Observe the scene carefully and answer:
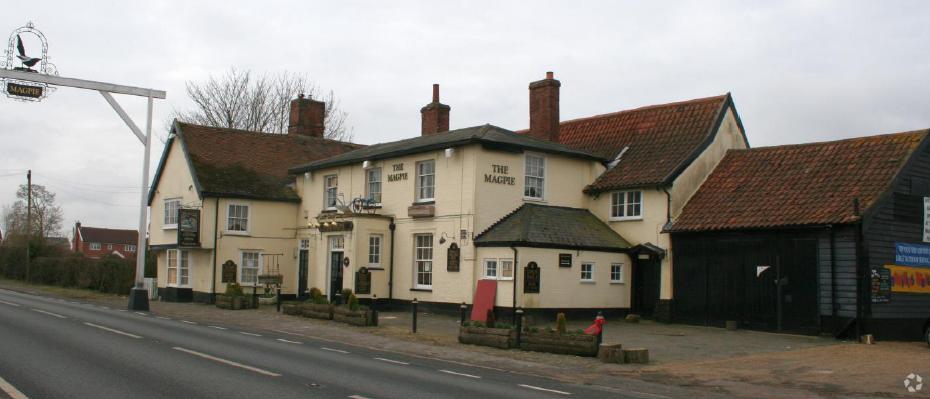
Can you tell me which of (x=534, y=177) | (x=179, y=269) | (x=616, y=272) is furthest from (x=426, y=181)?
(x=179, y=269)

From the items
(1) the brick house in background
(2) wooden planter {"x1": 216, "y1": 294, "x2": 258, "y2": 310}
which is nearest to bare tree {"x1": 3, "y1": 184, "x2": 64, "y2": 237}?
(1) the brick house in background

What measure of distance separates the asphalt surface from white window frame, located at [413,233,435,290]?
29.8 ft

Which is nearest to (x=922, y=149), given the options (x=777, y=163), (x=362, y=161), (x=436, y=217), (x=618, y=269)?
(x=777, y=163)

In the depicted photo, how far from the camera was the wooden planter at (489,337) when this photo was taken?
18.6 meters

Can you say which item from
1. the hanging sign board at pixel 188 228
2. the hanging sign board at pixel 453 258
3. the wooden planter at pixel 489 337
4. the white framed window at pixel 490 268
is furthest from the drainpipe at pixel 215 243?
the wooden planter at pixel 489 337

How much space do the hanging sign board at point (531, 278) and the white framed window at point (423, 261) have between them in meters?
4.24

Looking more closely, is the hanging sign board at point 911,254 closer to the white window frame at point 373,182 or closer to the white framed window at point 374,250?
the white framed window at point 374,250

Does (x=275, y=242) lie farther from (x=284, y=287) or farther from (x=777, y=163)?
(x=777, y=163)

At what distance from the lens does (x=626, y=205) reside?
2844 cm

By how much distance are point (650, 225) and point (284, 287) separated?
51.6 ft

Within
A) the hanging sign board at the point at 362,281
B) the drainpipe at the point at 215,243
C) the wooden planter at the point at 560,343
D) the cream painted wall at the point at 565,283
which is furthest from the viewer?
the drainpipe at the point at 215,243

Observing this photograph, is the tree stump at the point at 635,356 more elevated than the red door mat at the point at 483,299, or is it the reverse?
the red door mat at the point at 483,299

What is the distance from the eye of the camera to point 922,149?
23.4 m

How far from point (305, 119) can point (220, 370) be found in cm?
3028
